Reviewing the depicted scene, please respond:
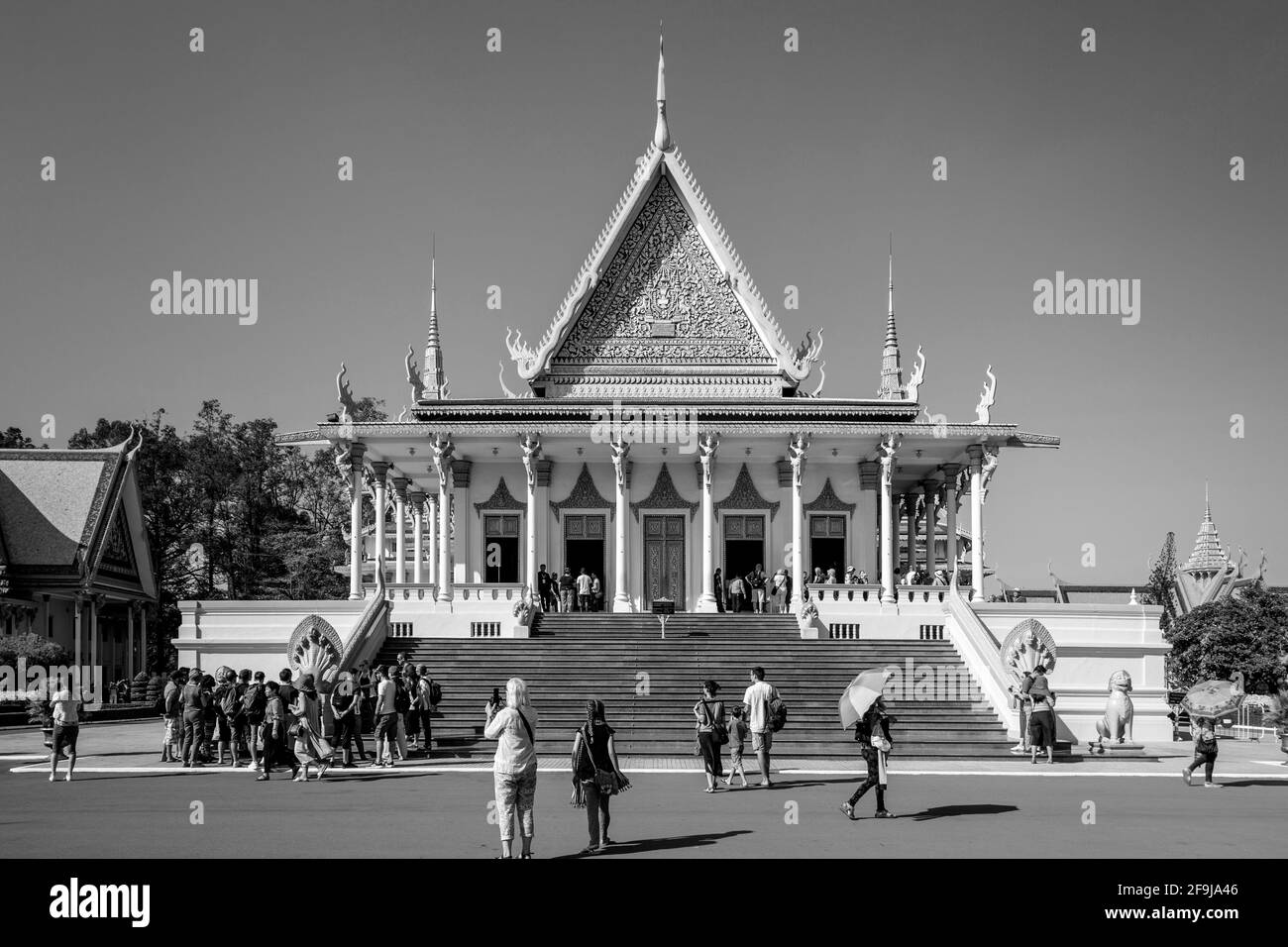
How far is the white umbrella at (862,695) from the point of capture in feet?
42.9

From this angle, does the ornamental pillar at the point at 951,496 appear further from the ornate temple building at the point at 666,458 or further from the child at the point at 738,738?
the child at the point at 738,738

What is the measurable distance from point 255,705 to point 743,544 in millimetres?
16813

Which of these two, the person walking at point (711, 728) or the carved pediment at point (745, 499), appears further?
the carved pediment at point (745, 499)

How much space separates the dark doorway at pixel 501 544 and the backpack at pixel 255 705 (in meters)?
14.6

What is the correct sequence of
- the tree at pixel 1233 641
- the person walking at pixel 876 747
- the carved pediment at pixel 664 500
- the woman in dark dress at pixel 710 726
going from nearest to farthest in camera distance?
the person walking at pixel 876 747
the woman in dark dress at pixel 710 726
the carved pediment at pixel 664 500
the tree at pixel 1233 641

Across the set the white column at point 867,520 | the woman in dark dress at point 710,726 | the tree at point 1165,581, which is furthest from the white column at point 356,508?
the tree at point 1165,581

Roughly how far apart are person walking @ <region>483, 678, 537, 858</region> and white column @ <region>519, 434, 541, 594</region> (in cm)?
1726

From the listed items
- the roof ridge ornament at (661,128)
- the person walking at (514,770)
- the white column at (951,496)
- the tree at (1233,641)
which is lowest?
the tree at (1233,641)

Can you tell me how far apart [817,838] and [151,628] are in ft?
148

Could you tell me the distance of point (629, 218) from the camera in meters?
33.2

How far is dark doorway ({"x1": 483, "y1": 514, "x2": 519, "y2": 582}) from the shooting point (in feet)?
106

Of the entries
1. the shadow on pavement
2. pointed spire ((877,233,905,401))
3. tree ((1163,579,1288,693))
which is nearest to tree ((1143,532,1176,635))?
tree ((1163,579,1288,693))

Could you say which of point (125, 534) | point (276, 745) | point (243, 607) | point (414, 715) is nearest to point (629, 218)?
point (243, 607)

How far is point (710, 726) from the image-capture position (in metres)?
15.1
